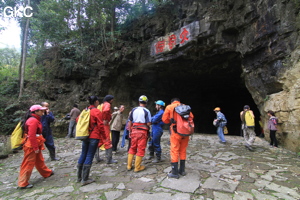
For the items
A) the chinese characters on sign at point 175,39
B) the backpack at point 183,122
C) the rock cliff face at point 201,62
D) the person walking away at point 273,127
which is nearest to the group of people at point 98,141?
the backpack at point 183,122

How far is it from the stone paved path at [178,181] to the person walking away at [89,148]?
0.19m


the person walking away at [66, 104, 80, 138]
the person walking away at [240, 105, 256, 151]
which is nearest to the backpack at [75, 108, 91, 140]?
the person walking away at [240, 105, 256, 151]

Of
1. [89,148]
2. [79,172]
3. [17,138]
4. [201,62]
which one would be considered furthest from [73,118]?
[201,62]

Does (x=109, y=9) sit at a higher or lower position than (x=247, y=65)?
higher

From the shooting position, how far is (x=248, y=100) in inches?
659

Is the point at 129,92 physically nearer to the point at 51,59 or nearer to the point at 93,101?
the point at 51,59

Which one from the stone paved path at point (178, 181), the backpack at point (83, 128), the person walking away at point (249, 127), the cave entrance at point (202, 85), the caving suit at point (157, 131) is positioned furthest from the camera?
the cave entrance at point (202, 85)

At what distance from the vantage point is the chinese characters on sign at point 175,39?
858cm

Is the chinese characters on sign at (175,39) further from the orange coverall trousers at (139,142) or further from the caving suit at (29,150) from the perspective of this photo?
the caving suit at (29,150)

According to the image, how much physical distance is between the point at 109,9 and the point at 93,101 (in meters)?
10.6

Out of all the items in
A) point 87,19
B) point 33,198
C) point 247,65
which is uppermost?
point 87,19

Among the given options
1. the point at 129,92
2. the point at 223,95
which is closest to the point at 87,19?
the point at 129,92

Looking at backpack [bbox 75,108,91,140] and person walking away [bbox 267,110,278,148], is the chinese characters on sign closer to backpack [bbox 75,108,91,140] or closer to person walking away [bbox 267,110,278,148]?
person walking away [bbox 267,110,278,148]

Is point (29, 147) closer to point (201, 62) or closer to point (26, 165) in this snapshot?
point (26, 165)
